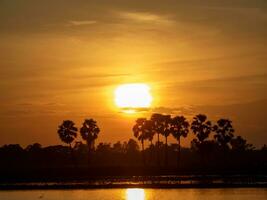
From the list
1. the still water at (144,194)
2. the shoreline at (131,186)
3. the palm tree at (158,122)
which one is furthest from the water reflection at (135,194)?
the palm tree at (158,122)

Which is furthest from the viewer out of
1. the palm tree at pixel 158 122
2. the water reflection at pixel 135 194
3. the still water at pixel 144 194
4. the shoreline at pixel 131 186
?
the palm tree at pixel 158 122

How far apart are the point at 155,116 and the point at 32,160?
1668 inches

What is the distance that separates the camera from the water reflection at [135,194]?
6762 cm

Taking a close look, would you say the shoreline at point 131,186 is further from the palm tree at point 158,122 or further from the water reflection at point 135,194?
the palm tree at point 158,122

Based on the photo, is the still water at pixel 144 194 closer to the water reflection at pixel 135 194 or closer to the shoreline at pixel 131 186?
the water reflection at pixel 135 194

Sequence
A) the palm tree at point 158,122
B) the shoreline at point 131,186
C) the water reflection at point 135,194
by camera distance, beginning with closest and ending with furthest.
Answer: the water reflection at point 135,194
the shoreline at point 131,186
the palm tree at point 158,122

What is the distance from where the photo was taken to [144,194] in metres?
→ 71.2

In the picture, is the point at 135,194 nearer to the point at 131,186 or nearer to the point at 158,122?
the point at 131,186

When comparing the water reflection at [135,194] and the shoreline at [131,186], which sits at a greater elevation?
the shoreline at [131,186]

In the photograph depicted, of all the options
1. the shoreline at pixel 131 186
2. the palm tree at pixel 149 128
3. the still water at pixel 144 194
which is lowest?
the still water at pixel 144 194

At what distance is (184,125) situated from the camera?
128 metres

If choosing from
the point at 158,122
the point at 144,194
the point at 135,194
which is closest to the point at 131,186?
the point at 135,194

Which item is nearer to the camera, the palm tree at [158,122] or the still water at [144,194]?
the still water at [144,194]

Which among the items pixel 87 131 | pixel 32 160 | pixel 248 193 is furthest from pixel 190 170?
pixel 32 160
